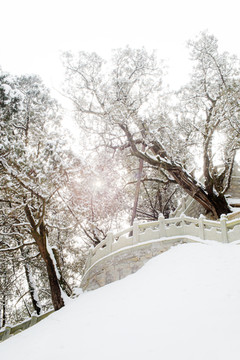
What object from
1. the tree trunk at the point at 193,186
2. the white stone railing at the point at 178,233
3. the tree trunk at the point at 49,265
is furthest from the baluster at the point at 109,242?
the tree trunk at the point at 193,186

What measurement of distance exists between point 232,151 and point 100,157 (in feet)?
24.9

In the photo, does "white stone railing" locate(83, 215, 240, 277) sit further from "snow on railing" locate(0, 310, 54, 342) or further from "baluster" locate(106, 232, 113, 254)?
"snow on railing" locate(0, 310, 54, 342)

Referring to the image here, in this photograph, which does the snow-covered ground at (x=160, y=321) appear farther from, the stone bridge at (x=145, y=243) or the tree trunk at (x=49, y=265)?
the tree trunk at (x=49, y=265)

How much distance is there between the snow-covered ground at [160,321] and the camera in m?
4.77

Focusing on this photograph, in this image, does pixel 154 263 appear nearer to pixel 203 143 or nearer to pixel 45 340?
pixel 45 340

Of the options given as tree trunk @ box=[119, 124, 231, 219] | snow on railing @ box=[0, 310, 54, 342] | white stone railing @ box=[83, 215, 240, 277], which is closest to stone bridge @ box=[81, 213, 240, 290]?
white stone railing @ box=[83, 215, 240, 277]

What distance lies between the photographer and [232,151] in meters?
15.2

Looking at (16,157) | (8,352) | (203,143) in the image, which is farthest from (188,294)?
(203,143)

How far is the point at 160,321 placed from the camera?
5773mm

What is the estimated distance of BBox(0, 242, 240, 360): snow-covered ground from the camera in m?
4.77

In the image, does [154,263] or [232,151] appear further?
[232,151]

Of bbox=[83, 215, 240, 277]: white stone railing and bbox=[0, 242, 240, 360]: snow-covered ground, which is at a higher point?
bbox=[83, 215, 240, 277]: white stone railing

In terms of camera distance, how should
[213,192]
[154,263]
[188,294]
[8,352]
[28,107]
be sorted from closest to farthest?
[8,352] → [188,294] → [154,263] → [28,107] → [213,192]

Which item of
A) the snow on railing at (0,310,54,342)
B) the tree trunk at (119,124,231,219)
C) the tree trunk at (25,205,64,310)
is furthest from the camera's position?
the tree trunk at (119,124,231,219)
